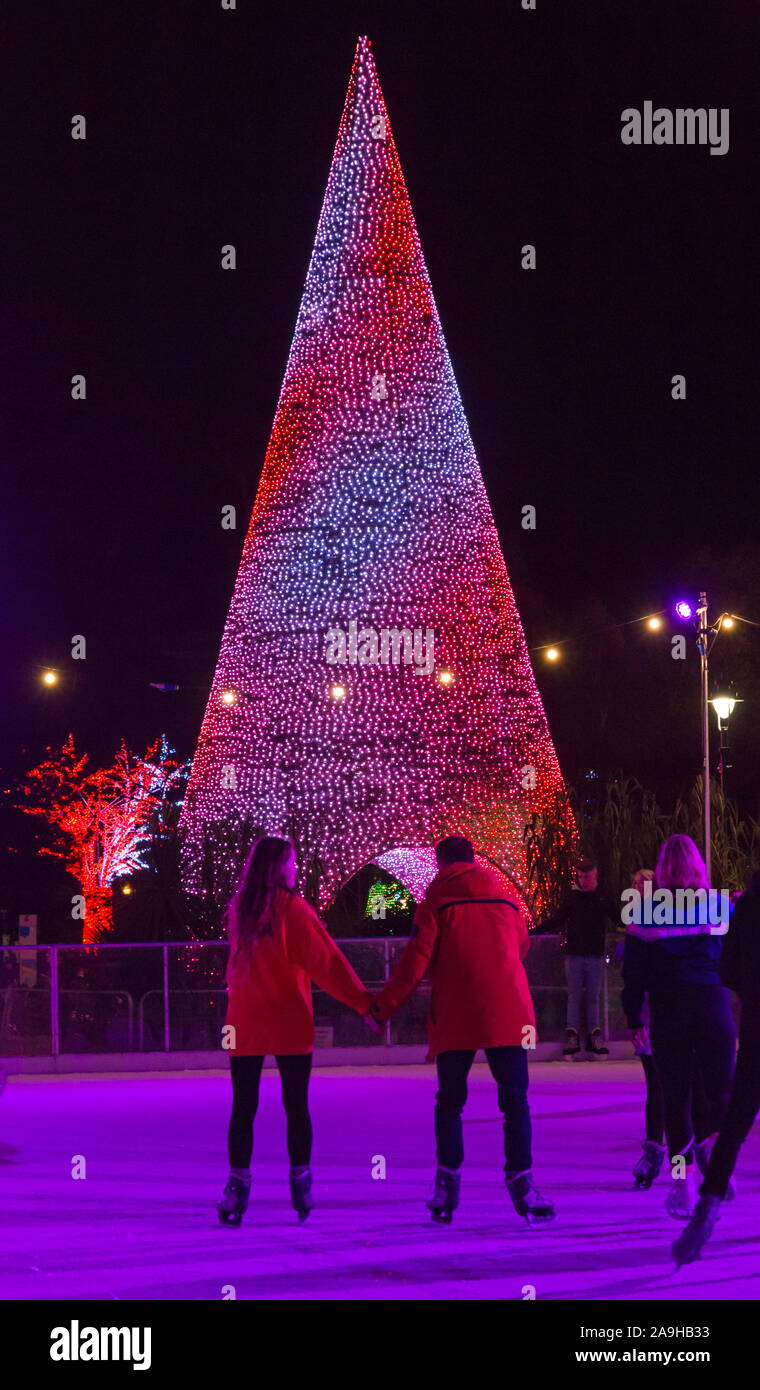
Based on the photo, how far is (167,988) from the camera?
19172 millimetres

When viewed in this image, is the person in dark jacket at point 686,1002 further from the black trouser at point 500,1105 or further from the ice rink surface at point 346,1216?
the black trouser at point 500,1105

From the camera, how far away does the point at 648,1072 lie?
998 cm

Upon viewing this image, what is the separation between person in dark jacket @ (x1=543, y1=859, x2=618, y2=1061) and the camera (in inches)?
569

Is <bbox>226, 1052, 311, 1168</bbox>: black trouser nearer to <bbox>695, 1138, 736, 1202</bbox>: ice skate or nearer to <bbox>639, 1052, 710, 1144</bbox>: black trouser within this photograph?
<bbox>639, 1052, 710, 1144</bbox>: black trouser

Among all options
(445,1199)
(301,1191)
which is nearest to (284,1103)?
(301,1191)

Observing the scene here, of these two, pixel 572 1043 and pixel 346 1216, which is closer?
pixel 346 1216

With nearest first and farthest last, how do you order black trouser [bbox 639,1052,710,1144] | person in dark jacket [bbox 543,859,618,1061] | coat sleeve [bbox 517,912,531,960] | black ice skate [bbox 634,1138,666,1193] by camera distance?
coat sleeve [bbox 517,912,531,960] < black trouser [bbox 639,1052,710,1144] < black ice skate [bbox 634,1138,666,1193] < person in dark jacket [bbox 543,859,618,1061]

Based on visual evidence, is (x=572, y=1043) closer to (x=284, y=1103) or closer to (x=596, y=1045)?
(x=596, y=1045)

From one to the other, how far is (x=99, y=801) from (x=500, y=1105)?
107 feet

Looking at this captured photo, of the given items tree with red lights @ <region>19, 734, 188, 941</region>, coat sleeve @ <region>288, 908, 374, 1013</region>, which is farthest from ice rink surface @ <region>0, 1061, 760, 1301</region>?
tree with red lights @ <region>19, 734, 188, 941</region>

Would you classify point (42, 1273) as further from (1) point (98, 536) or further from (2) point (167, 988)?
(1) point (98, 536)

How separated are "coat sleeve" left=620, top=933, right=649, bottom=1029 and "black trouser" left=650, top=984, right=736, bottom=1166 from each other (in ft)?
0.99

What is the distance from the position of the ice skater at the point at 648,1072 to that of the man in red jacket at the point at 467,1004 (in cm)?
77

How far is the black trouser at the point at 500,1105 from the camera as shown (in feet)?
27.1
